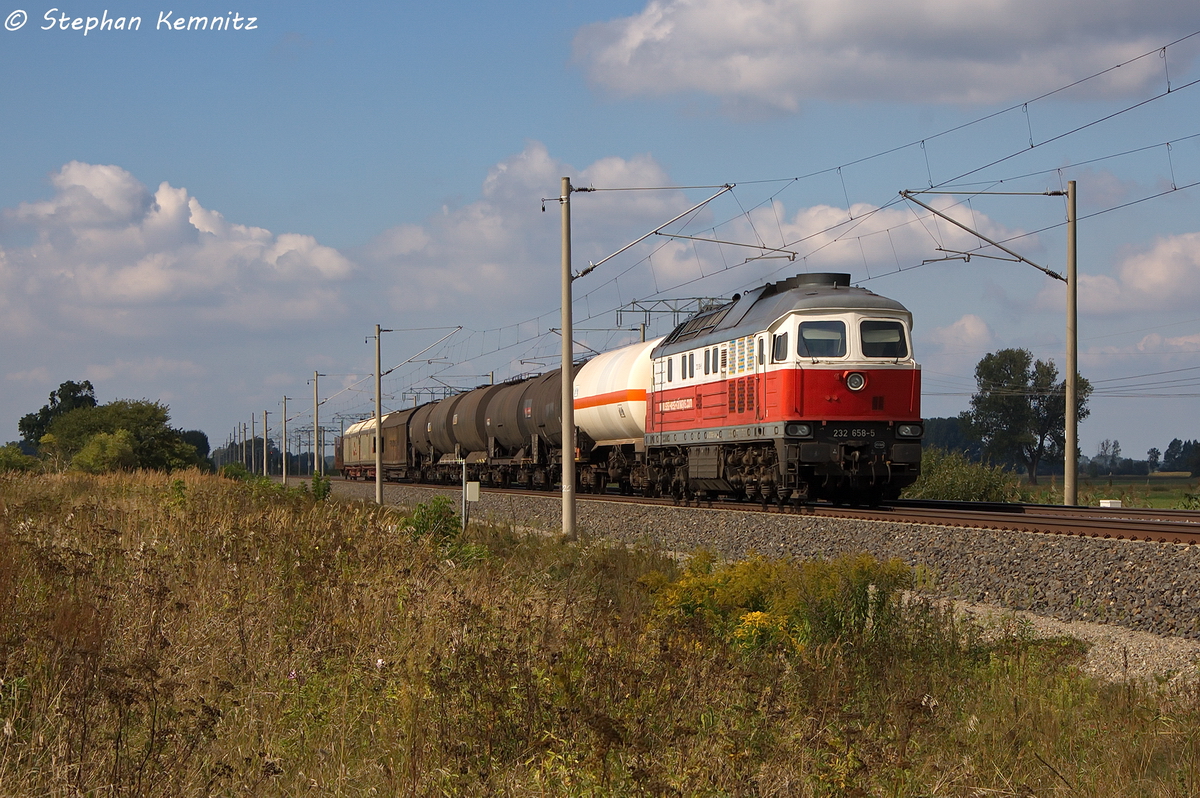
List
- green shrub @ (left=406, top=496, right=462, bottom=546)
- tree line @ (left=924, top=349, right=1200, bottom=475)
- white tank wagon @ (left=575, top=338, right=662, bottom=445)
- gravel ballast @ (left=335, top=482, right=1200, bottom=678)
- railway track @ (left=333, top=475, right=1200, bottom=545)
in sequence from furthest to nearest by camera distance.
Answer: tree line @ (left=924, top=349, right=1200, bottom=475), white tank wagon @ (left=575, top=338, right=662, bottom=445), green shrub @ (left=406, top=496, right=462, bottom=546), railway track @ (left=333, top=475, right=1200, bottom=545), gravel ballast @ (left=335, top=482, right=1200, bottom=678)

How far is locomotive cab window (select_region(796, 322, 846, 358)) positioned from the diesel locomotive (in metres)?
0.02

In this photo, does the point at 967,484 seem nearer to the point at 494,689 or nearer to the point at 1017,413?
the point at 494,689

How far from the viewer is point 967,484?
34688mm

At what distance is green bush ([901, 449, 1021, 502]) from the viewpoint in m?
34.5

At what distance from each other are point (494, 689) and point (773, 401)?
1649 cm

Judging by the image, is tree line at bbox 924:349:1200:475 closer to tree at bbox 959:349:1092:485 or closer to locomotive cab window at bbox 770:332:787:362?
tree at bbox 959:349:1092:485

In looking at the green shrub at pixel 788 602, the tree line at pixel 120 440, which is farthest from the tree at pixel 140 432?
the green shrub at pixel 788 602

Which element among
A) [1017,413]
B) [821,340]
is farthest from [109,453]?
[1017,413]

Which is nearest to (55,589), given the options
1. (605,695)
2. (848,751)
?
(605,695)

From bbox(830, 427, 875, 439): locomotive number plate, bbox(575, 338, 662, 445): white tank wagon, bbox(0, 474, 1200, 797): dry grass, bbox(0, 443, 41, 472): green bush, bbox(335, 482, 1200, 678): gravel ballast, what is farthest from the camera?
bbox(0, 443, 41, 472): green bush

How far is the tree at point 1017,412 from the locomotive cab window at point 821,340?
99.3 m

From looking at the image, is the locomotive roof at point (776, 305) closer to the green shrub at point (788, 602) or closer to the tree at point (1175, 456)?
the green shrub at point (788, 602)

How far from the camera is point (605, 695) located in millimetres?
7477

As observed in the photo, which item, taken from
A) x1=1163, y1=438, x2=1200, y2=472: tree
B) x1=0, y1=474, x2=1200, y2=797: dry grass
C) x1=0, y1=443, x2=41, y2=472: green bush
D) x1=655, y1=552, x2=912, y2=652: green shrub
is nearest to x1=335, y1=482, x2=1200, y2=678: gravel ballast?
x1=0, y1=474, x2=1200, y2=797: dry grass
